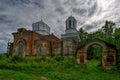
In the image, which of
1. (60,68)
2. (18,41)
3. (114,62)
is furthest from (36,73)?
(18,41)

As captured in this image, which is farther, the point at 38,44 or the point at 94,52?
the point at 94,52

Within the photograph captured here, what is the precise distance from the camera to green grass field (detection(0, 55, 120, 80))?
19938 millimetres

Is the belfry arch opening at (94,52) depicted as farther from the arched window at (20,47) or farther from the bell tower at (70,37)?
the arched window at (20,47)

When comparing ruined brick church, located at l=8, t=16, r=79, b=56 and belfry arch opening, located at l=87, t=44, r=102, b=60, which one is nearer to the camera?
ruined brick church, located at l=8, t=16, r=79, b=56

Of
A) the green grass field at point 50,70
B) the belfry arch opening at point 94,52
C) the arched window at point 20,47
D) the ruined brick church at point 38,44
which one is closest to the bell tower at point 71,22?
the ruined brick church at point 38,44

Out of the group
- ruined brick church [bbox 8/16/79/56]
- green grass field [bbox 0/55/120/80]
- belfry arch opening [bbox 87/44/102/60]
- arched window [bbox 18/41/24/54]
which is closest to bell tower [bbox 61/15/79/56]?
ruined brick church [bbox 8/16/79/56]

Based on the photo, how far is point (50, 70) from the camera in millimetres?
23656

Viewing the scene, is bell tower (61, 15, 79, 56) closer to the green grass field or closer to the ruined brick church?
the ruined brick church

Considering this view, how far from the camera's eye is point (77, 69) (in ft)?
82.1

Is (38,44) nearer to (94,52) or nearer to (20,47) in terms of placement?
(20,47)

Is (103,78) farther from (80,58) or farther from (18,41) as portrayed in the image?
(18,41)

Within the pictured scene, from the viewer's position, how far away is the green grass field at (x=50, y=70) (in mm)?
19938

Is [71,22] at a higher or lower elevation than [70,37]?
higher

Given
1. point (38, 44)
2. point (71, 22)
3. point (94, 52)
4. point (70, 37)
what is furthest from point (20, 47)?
point (94, 52)
